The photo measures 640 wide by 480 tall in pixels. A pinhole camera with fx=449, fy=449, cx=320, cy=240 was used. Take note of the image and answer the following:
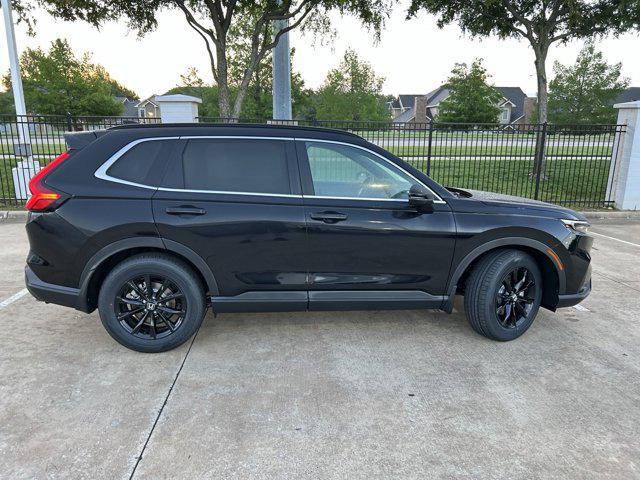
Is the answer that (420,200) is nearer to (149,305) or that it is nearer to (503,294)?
Result: (503,294)

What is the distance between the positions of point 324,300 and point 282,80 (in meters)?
8.96

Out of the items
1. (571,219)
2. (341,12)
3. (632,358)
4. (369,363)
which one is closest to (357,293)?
(369,363)

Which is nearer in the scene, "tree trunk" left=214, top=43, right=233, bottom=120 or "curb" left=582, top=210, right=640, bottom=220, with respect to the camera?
"curb" left=582, top=210, right=640, bottom=220

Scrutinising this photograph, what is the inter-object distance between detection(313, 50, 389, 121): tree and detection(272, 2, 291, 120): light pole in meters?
36.2

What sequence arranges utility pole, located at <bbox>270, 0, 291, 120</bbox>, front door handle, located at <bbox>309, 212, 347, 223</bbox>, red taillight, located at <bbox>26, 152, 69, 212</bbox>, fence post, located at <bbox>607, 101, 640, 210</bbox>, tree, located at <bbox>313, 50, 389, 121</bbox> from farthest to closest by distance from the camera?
tree, located at <bbox>313, 50, 389, 121</bbox> → utility pole, located at <bbox>270, 0, 291, 120</bbox> → fence post, located at <bbox>607, 101, 640, 210</bbox> → front door handle, located at <bbox>309, 212, 347, 223</bbox> → red taillight, located at <bbox>26, 152, 69, 212</bbox>

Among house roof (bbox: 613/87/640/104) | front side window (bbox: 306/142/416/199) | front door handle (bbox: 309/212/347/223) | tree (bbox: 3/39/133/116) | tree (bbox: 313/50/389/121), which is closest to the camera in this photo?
front door handle (bbox: 309/212/347/223)

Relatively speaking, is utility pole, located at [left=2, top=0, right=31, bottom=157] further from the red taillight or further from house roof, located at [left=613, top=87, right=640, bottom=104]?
house roof, located at [left=613, top=87, right=640, bottom=104]

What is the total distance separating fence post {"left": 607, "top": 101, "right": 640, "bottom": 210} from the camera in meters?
9.72

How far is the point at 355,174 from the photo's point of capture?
12.4 feet

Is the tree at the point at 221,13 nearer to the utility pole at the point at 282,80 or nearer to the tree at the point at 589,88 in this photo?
the utility pole at the point at 282,80

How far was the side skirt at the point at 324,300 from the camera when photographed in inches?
143

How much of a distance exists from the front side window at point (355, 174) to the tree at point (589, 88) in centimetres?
4911

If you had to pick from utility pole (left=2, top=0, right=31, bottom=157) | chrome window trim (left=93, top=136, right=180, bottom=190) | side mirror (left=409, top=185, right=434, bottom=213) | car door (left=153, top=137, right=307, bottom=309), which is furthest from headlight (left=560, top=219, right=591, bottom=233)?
utility pole (left=2, top=0, right=31, bottom=157)

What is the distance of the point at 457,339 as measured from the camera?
4.00 m
